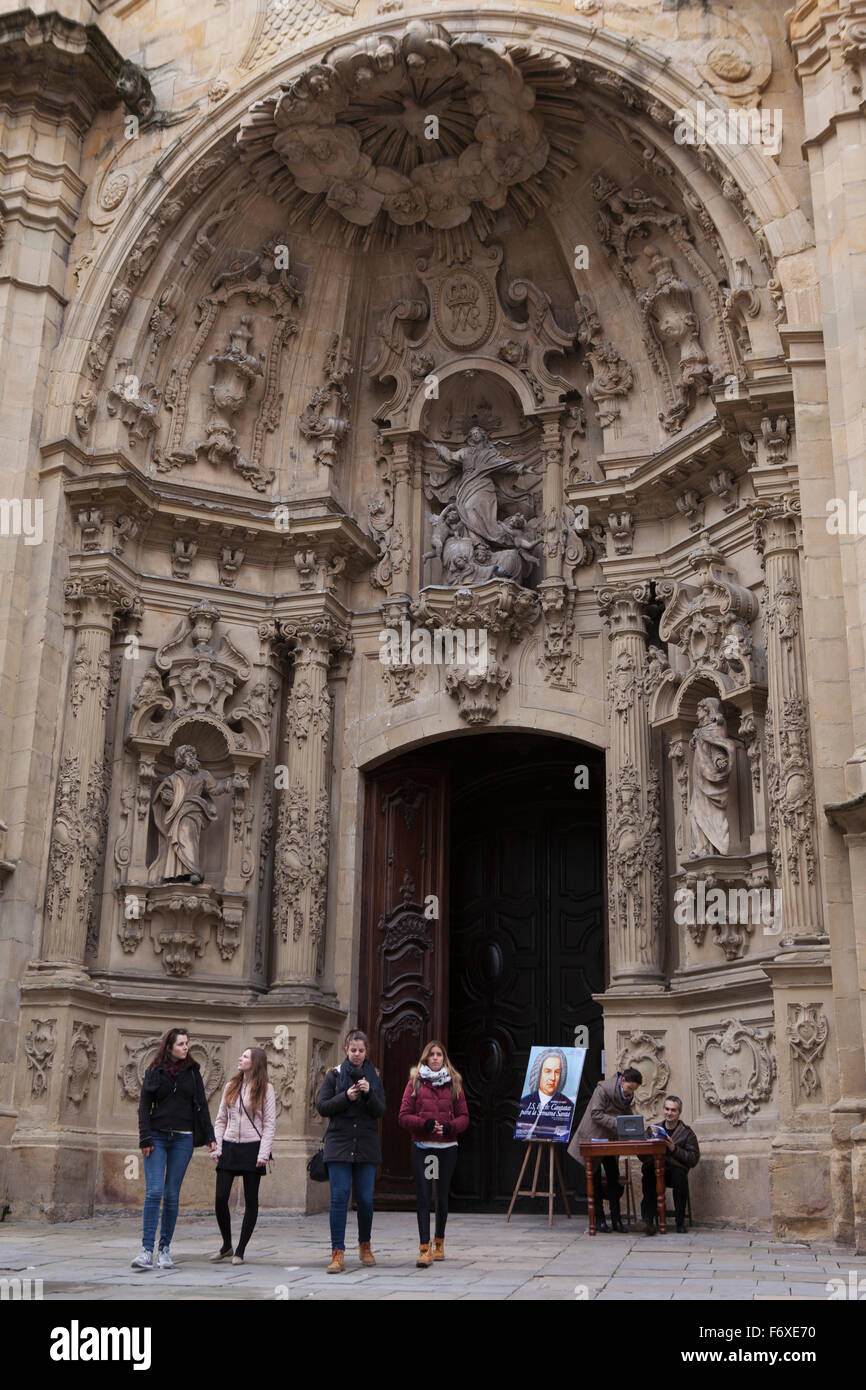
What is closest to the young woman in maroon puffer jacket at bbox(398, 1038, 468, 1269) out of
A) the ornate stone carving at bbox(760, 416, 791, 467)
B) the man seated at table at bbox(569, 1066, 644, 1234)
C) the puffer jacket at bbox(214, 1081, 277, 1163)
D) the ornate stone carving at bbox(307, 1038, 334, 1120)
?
the puffer jacket at bbox(214, 1081, 277, 1163)

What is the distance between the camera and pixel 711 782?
12297 mm

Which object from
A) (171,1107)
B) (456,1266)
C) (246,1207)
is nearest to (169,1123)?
(171,1107)

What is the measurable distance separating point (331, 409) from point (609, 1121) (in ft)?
26.1

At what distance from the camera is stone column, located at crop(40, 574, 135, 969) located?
41.4ft

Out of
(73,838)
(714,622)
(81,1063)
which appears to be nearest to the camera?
(81,1063)

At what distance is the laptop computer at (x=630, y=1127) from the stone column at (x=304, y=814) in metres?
3.85

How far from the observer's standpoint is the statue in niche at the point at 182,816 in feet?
43.9

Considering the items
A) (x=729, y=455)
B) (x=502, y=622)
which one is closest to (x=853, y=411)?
(x=729, y=455)

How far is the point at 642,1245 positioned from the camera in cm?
982

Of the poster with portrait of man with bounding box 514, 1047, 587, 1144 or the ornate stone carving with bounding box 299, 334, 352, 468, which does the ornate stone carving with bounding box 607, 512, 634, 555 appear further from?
the poster with portrait of man with bounding box 514, 1047, 587, 1144

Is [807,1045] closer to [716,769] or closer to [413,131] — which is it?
[716,769]

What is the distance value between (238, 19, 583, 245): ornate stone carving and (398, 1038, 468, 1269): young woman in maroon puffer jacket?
9.23m

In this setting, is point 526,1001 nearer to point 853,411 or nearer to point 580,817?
point 580,817

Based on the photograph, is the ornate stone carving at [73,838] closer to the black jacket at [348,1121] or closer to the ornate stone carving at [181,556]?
the ornate stone carving at [181,556]
